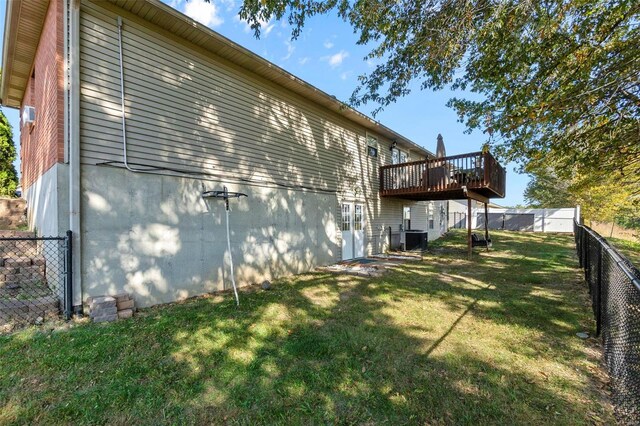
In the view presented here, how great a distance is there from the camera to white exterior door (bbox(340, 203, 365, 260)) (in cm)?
1016

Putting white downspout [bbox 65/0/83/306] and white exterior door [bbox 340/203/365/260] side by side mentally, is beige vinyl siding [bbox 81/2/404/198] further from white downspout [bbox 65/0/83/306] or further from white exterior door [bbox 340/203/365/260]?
white exterior door [bbox 340/203/365/260]

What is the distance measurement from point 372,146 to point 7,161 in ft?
46.6

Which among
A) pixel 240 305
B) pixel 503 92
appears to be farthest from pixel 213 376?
pixel 503 92

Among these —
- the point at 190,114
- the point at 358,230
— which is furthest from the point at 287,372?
the point at 358,230

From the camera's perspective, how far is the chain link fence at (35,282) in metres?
4.08

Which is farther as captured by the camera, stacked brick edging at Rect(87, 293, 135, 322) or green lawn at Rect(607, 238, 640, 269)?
green lawn at Rect(607, 238, 640, 269)

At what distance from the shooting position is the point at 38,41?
6172 millimetres

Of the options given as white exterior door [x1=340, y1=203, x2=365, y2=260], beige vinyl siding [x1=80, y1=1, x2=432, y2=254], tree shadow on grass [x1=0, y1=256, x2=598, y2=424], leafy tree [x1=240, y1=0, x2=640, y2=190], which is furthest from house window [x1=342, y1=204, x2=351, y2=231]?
tree shadow on grass [x1=0, y1=256, x2=598, y2=424]

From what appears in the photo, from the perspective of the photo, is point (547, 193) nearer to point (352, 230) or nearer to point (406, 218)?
point (406, 218)

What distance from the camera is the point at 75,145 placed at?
4.37m

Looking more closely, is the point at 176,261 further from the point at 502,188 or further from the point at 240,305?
the point at 502,188

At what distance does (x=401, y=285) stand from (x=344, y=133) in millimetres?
5862

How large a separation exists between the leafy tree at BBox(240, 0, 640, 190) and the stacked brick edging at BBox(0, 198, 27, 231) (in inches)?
355

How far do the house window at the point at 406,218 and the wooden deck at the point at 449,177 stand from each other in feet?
8.67
